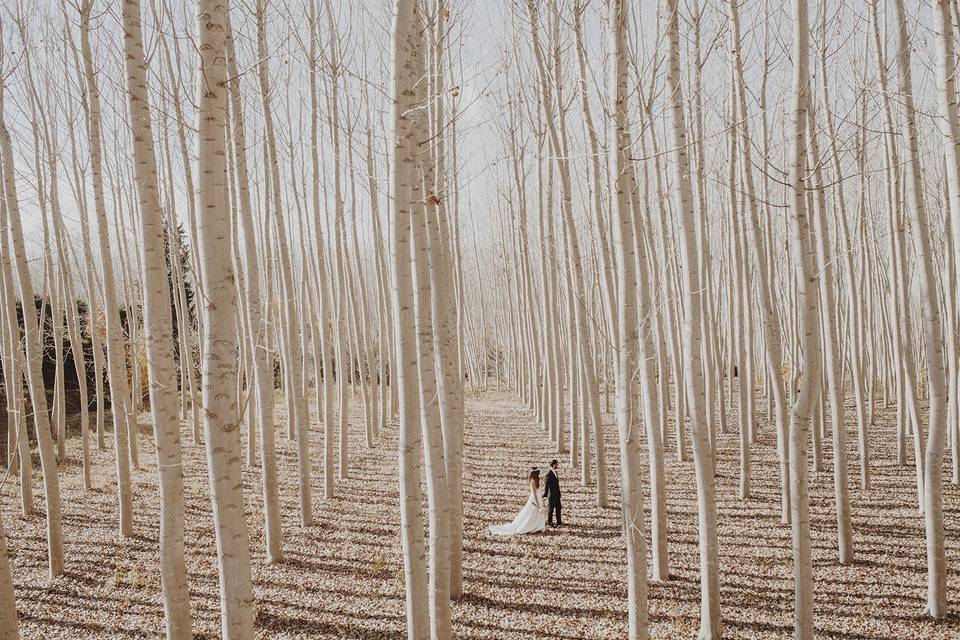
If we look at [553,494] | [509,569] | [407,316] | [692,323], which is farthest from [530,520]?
[407,316]

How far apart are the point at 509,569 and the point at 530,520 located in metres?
1.13

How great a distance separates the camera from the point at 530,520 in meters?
7.25

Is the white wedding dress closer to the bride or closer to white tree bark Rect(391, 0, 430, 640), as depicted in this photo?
the bride

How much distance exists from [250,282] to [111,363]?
1991 millimetres

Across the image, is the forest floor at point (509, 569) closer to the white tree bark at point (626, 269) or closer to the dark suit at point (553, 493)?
the dark suit at point (553, 493)

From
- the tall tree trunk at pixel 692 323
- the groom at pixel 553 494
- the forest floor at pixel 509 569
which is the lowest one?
the forest floor at pixel 509 569

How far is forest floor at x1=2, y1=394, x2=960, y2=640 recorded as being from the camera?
4.98m

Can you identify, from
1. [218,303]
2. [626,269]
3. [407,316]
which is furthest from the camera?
[626,269]

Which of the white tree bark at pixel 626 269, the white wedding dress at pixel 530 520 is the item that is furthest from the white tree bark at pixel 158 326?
the white wedding dress at pixel 530 520

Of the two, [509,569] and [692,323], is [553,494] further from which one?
[692,323]

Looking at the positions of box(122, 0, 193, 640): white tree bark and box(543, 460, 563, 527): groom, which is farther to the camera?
box(543, 460, 563, 527): groom

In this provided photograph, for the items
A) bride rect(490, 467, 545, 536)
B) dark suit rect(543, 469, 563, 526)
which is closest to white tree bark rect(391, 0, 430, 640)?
bride rect(490, 467, 545, 536)

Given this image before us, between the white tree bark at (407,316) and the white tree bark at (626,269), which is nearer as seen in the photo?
the white tree bark at (407,316)

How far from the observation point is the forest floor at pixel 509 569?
16.3ft
